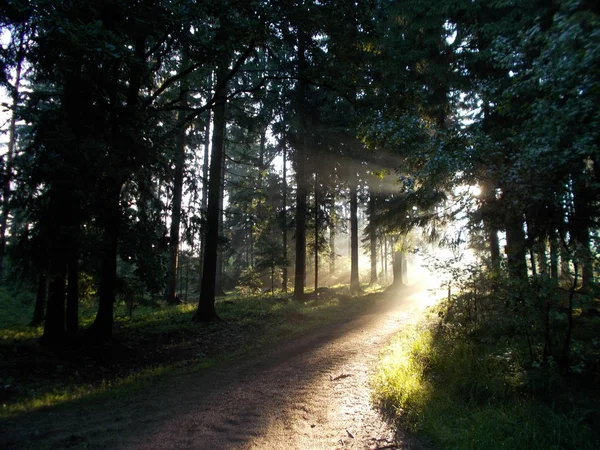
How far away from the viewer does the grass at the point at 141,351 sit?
6.54 metres

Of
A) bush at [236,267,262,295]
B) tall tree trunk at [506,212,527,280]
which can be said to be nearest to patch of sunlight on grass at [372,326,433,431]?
tall tree trunk at [506,212,527,280]

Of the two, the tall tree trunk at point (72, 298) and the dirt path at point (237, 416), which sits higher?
the tall tree trunk at point (72, 298)

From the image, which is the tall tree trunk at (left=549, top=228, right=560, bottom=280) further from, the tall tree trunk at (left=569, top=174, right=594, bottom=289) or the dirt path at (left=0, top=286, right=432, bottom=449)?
the dirt path at (left=0, top=286, right=432, bottom=449)

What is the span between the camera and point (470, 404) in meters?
5.16

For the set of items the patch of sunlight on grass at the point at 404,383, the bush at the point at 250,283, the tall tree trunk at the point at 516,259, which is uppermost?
the tall tree trunk at the point at 516,259

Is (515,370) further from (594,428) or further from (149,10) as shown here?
(149,10)

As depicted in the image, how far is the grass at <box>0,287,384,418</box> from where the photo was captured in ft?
21.4

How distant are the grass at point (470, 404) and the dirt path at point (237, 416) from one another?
43 cm

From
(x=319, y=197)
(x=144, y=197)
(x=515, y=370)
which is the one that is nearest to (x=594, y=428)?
(x=515, y=370)

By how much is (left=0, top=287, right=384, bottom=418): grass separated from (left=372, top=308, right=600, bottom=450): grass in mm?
4393

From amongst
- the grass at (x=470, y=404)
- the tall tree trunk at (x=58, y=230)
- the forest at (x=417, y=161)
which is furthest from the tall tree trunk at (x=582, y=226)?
the tall tree trunk at (x=58, y=230)

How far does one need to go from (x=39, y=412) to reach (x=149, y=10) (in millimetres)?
7330

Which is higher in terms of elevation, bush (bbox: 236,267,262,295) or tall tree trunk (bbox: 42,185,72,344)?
tall tree trunk (bbox: 42,185,72,344)

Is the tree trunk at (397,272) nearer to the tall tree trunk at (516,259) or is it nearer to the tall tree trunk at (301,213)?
the tall tree trunk at (301,213)
